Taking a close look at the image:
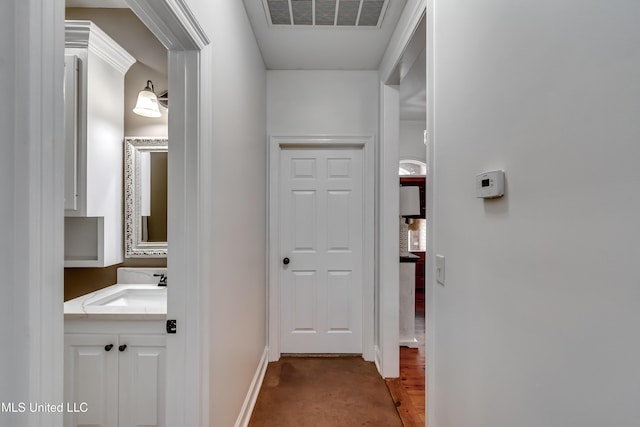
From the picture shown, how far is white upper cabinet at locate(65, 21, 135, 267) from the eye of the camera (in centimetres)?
181

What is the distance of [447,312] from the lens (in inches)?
51.1

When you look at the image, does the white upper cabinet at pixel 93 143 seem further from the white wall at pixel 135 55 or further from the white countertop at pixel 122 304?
the white countertop at pixel 122 304

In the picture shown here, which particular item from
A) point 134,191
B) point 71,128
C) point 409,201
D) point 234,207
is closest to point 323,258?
point 409,201

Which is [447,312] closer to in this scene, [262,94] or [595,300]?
[595,300]

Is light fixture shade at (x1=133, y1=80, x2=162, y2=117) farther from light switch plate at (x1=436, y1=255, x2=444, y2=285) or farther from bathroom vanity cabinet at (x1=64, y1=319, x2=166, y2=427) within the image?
light switch plate at (x1=436, y1=255, x2=444, y2=285)

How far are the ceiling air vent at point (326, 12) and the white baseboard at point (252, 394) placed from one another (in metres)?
2.50

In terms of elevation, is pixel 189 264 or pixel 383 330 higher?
pixel 189 264

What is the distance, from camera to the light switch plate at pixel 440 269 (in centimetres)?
135

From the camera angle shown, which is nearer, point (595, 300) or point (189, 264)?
point (595, 300)

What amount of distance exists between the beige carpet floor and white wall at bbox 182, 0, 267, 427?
24 centimetres

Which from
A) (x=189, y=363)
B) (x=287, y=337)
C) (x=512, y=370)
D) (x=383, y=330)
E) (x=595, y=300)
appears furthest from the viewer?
(x=287, y=337)

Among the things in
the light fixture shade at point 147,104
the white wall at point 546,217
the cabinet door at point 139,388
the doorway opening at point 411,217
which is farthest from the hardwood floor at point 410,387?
the light fixture shade at point 147,104

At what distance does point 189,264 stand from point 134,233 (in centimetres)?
116

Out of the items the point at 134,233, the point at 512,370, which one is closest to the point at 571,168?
the point at 512,370
